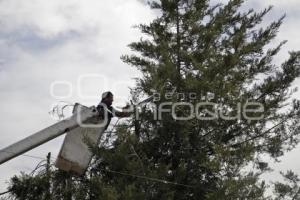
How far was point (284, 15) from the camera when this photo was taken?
17.1 meters

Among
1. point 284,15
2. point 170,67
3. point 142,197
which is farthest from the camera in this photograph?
point 284,15

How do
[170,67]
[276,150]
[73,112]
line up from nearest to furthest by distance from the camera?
[73,112] < [170,67] < [276,150]

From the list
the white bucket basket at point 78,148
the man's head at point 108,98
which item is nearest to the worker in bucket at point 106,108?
the man's head at point 108,98

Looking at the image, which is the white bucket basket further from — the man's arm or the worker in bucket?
the man's arm

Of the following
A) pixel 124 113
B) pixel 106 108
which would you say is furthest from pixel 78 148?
pixel 124 113

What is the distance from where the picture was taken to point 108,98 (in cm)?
1384

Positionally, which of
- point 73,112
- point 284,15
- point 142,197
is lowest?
point 142,197

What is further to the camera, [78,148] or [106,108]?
[78,148]

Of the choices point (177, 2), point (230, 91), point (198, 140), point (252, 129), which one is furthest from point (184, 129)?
point (177, 2)

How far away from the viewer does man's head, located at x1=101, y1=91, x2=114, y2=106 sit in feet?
45.2

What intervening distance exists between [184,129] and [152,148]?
1181 millimetres

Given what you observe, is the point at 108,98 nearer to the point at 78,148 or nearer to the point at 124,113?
the point at 124,113

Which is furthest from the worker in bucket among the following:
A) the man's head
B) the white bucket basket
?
the white bucket basket

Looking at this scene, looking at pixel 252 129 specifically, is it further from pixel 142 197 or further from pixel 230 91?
pixel 142 197
